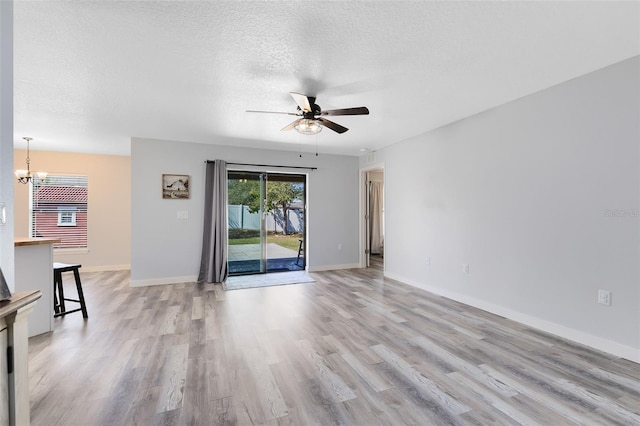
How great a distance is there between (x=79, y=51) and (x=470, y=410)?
3.80 m

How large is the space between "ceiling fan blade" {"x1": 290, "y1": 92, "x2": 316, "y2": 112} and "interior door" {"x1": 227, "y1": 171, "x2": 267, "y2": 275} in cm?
300

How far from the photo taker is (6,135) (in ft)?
4.27

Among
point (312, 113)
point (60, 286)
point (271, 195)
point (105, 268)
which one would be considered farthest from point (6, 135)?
point (105, 268)

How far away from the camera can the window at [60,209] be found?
5.72 metres

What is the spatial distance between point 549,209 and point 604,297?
90 cm

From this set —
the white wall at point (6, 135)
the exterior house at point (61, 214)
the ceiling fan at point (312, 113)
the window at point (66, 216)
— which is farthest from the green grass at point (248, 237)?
the white wall at point (6, 135)

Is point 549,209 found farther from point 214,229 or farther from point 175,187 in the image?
point 175,187

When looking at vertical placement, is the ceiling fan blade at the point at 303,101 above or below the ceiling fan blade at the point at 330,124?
above

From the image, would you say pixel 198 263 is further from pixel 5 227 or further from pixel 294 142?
pixel 5 227

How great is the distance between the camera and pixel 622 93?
2402mm

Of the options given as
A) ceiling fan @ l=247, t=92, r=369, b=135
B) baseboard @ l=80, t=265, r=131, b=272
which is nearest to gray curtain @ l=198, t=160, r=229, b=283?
baseboard @ l=80, t=265, r=131, b=272

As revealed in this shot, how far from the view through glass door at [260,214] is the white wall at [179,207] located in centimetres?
32

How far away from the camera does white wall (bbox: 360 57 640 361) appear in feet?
7.88

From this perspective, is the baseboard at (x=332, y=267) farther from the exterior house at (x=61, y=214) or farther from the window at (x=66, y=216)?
the window at (x=66, y=216)
